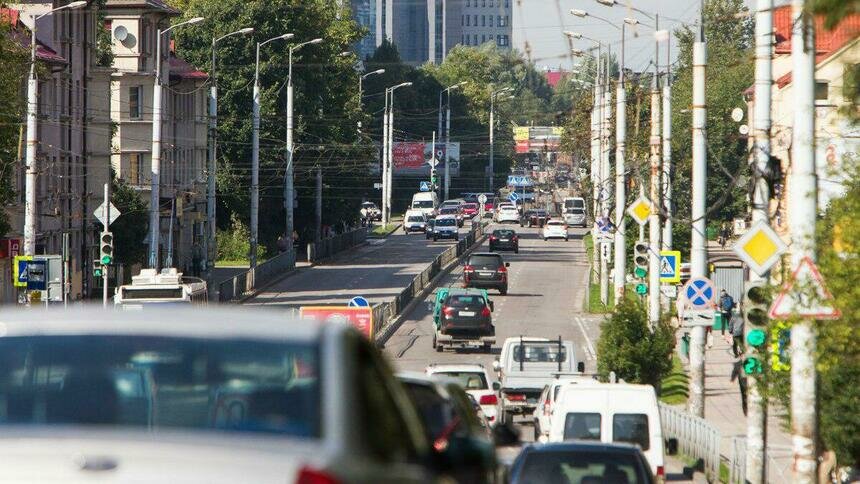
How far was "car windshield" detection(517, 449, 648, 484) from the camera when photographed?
1455cm

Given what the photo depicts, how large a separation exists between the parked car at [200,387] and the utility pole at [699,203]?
23383 millimetres

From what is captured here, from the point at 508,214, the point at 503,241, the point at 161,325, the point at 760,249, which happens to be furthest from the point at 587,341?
the point at 508,214

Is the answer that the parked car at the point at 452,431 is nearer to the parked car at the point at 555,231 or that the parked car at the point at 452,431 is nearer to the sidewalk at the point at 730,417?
the sidewalk at the point at 730,417

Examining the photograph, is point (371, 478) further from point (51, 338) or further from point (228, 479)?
point (51, 338)

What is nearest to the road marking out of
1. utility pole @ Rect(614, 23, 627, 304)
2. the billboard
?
utility pole @ Rect(614, 23, 627, 304)

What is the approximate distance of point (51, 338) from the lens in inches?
193

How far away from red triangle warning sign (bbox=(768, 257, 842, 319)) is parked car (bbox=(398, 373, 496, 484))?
240 inches

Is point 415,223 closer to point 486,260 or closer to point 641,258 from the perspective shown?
point 486,260

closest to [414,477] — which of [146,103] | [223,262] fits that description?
[146,103]

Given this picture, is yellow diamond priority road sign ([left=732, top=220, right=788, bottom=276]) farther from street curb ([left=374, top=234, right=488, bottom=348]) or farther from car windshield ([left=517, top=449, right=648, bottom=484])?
street curb ([left=374, top=234, right=488, bottom=348])

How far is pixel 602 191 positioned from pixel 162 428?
61.4 m

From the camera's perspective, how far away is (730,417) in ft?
118

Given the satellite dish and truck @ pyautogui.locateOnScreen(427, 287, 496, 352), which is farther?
the satellite dish

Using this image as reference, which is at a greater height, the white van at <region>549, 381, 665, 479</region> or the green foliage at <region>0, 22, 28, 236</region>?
the green foliage at <region>0, 22, 28, 236</region>
